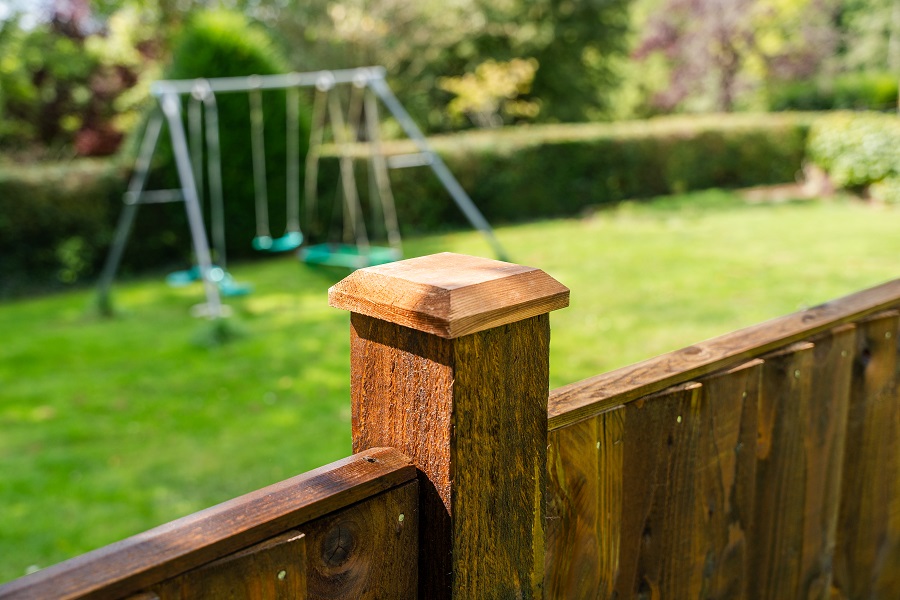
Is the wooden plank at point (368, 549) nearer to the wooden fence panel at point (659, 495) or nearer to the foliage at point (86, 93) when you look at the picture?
the wooden fence panel at point (659, 495)

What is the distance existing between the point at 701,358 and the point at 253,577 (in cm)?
91

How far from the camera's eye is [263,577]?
90 centimetres

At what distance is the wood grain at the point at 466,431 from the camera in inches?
37.8

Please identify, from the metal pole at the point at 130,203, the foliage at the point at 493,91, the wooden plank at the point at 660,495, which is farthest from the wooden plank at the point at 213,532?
the foliage at the point at 493,91

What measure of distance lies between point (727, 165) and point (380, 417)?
1573 centimetres

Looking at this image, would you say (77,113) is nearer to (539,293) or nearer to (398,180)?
(398,180)

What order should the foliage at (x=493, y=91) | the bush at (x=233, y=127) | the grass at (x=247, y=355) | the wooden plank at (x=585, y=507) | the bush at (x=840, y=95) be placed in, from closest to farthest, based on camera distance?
the wooden plank at (x=585, y=507), the grass at (x=247, y=355), the bush at (x=233, y=127), the foliage at (x=493, y=91), the bush at (x=840, y=95)

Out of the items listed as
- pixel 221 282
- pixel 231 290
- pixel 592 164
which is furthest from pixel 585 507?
pixel 592 164

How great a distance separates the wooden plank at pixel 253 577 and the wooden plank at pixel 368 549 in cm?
3

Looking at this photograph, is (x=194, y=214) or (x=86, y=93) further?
(x=86, y=93)

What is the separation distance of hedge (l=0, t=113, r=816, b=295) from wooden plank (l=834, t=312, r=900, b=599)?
9.20 m

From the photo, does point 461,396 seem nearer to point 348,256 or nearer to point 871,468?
point 871,468

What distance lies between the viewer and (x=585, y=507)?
1.29 m

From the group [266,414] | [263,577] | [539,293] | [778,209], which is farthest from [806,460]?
[778,209]
